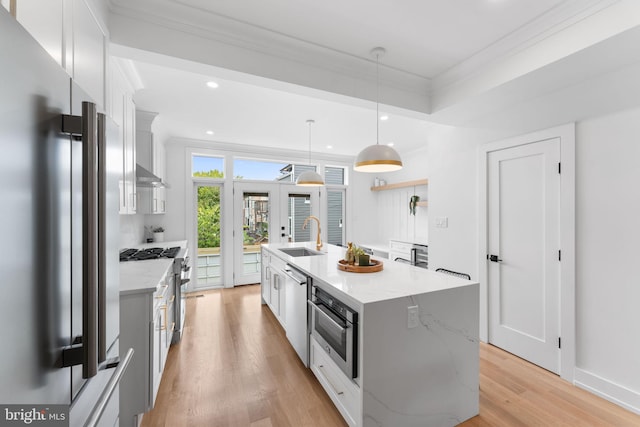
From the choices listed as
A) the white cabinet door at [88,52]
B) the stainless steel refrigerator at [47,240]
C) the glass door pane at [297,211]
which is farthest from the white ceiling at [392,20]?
the glass door pane at [297,211]

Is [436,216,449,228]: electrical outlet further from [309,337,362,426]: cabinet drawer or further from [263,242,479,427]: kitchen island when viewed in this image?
[309,337,362,426]: cabinet drawer

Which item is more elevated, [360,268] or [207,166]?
[207,166]

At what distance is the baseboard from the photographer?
192 cm

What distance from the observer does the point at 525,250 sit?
102 inches

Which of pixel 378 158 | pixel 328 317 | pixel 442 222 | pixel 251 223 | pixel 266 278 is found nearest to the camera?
pixel 328 317

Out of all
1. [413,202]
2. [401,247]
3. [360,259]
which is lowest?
[401,247]

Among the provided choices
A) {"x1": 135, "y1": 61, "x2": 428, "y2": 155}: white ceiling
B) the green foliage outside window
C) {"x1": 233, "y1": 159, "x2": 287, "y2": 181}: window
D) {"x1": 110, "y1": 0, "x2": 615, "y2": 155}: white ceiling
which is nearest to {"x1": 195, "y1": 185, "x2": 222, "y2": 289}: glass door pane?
the green foliage outside window

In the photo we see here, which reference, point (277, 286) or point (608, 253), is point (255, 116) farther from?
point (608, 253)

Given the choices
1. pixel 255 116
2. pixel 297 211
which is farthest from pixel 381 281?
pixel 297 211

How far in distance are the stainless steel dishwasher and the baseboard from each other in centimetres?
225

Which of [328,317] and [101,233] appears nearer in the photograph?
[101,233]

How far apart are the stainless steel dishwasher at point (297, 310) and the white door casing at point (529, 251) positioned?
6.61ft

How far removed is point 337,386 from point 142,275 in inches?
65.3

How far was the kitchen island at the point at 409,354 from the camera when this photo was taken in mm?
1528
